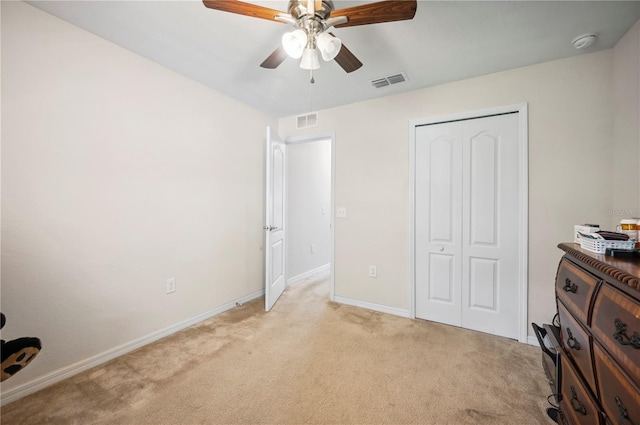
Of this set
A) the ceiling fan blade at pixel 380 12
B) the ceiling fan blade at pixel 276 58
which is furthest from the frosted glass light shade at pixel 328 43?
the ceiling fan blade at pixel 276 58

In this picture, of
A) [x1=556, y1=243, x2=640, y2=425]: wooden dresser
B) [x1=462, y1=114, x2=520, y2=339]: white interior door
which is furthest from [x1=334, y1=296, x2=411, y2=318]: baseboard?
[x1=556, y1=243, x2=640, y2=425]: wooden dresser

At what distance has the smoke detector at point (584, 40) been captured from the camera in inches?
71.7

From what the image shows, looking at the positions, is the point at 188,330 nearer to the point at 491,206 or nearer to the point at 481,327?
the point at 481,327

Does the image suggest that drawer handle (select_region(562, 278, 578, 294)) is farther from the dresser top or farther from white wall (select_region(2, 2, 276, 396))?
white wall (select_region(2, 2, 276, 396))

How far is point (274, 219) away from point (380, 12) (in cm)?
232

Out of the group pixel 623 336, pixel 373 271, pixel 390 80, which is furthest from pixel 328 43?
pixel 373 271

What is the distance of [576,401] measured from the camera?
110 cm

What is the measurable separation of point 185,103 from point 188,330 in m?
2.20

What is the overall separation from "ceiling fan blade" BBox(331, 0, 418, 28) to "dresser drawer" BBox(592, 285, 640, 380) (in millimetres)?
1387

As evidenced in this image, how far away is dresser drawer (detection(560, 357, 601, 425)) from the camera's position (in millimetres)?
955

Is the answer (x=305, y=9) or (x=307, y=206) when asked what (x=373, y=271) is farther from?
(x=305, y=9)

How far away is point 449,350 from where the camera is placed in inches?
84.9

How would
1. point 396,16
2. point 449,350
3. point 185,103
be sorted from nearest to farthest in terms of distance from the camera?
point 396,16
point 449,350
point 185,103

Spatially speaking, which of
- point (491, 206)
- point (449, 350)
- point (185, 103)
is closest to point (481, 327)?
point (449, 350)
